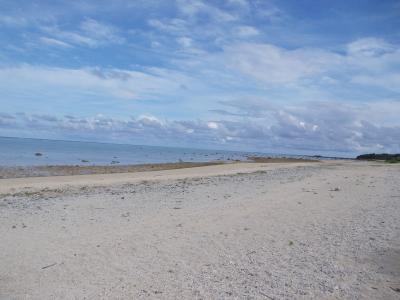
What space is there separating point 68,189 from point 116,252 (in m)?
12.4

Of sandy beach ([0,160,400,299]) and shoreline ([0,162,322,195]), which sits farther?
shoreline ([0,162,322,195])

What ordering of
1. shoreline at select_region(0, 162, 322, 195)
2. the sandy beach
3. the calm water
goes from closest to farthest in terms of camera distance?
the sandy beach → shoreline at select_region(0, 162, 322, 195) → the calm water

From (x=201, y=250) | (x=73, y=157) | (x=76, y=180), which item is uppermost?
(x=73, y=157)

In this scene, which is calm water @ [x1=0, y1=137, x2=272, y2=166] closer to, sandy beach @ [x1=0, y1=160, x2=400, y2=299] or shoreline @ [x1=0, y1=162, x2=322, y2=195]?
shoreline @ [x1=0, y1=162, x2=322, y2=195]

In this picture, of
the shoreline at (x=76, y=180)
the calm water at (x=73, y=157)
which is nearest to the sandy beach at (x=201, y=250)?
the shoreline at (x=76, y=180)

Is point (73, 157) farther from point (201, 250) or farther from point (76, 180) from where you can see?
point (201, 250)

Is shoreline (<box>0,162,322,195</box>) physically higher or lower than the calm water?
lower

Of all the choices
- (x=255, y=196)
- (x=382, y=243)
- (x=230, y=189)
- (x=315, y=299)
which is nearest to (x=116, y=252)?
(x=315, y=299)

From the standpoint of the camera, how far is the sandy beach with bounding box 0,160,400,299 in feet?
19.6

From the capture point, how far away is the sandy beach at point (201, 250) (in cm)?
597

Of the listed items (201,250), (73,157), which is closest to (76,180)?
(201,250)

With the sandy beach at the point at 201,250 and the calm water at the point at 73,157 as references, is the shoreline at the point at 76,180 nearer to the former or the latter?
the sandy beach at the point at 201,250

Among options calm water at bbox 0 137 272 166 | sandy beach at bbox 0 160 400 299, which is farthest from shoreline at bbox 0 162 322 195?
calm water at bbox 0 137 272 166

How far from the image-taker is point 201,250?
799 cm
